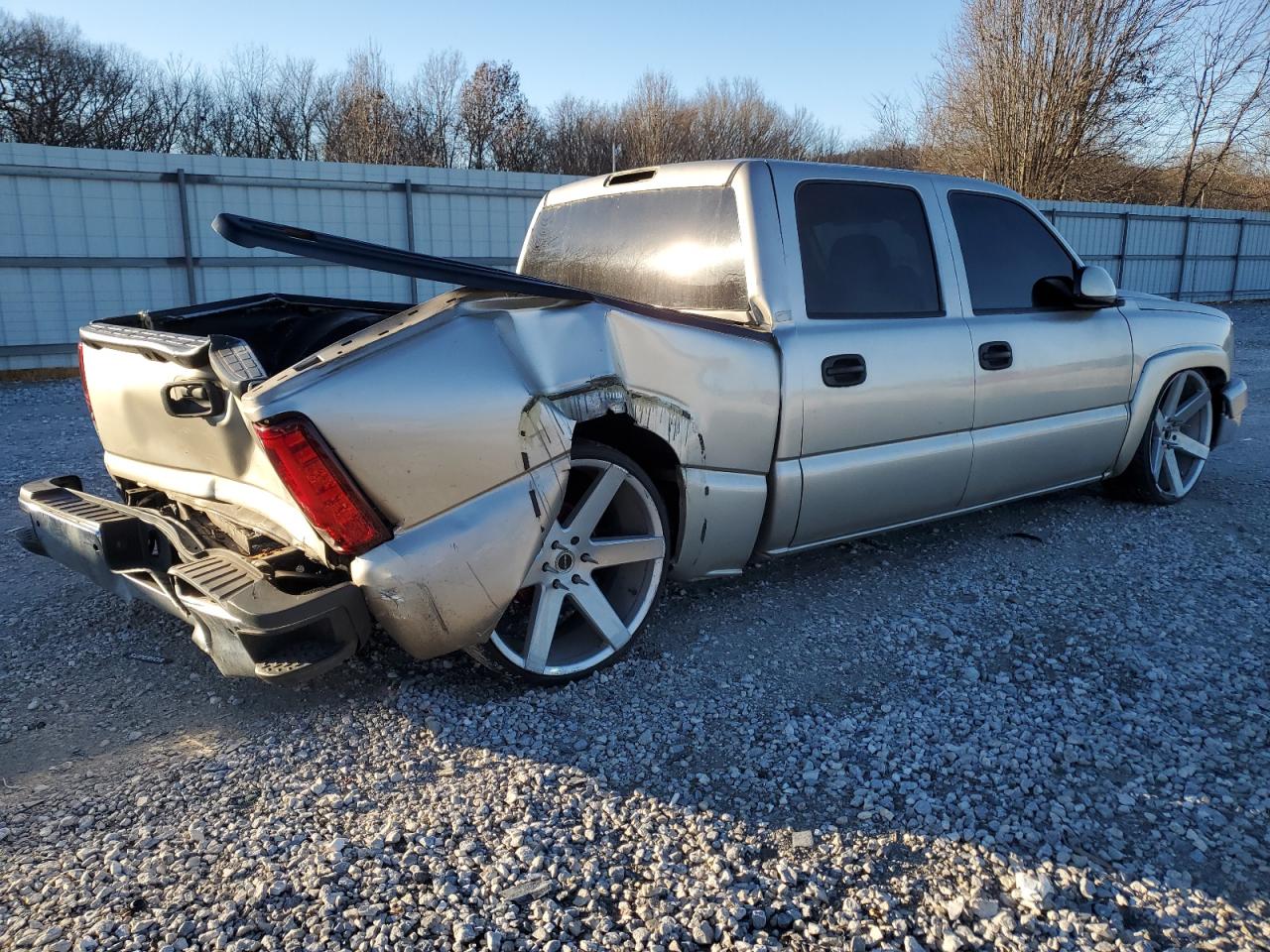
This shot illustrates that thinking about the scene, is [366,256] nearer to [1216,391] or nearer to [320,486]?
[320,486]

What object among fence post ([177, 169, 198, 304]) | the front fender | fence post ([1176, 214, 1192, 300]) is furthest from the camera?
fence post ([1176, 214, 1192, 300])

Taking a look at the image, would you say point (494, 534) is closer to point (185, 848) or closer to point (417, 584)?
point (417, 584)

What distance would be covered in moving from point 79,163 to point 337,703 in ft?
36.1

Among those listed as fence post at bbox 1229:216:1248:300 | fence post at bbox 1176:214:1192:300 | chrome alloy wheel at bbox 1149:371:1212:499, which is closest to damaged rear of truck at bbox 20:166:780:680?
chrome alloy wheel at bbox 1149:371:1212:499

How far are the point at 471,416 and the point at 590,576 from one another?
2.57ft

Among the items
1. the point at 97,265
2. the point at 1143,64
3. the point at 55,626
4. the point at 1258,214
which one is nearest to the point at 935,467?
the point at 55,626

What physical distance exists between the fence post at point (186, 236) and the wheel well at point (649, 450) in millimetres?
10415

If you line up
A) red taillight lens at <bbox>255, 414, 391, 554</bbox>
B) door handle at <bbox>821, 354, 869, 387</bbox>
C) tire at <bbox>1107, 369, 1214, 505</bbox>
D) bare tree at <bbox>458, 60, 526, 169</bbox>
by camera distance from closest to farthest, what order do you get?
red taillight lens at <bbox>255, 414, 391, 554</bbox> < door handle at <bbox>821, 354, 869, 387</bbox> < tire at <bbox>1107, 369, 1214, 505</bbox> < bare tree at <bbox>458, 60, 526, 169</bbox>

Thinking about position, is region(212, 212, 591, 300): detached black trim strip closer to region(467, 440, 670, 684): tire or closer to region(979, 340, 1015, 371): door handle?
region(467, 440, 670, 684): tire

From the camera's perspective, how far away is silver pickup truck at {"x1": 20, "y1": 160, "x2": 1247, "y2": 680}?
267 cm

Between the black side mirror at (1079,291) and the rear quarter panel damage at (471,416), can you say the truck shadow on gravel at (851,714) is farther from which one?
the black side mirror at (1079,291)

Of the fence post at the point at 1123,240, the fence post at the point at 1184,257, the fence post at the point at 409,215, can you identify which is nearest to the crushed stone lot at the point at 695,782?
the fence post at the point at 409,215

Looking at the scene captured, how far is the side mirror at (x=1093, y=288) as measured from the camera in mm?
4469

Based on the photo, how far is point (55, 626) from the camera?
3734 mm
